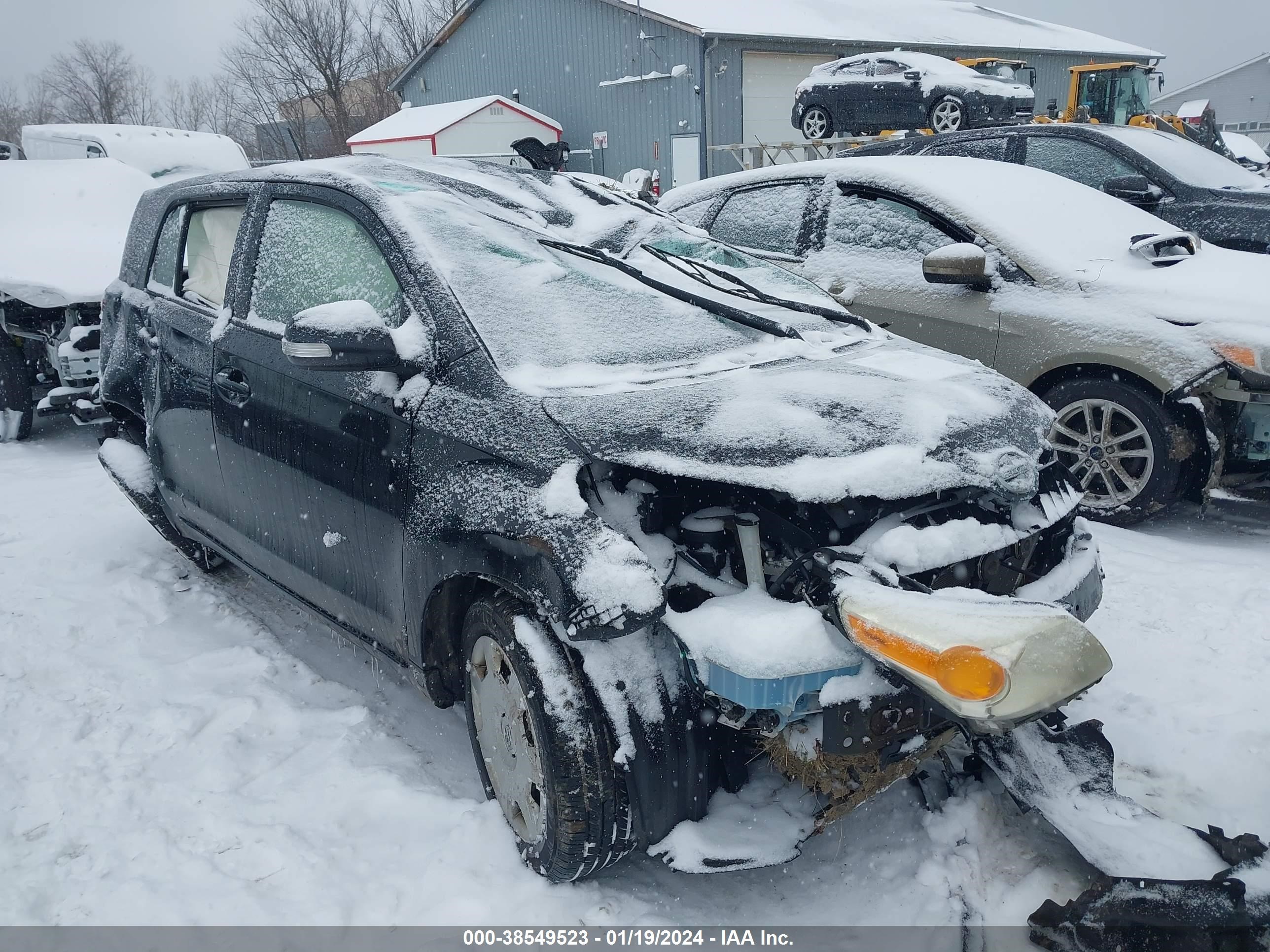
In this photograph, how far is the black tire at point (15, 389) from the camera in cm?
676

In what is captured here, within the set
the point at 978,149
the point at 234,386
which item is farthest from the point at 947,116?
the point at 234,386

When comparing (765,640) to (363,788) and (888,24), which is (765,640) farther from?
(888,24)

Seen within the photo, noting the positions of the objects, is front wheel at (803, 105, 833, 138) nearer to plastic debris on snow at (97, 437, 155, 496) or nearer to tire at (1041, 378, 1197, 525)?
tire at (1041, 378, 1197, 525)

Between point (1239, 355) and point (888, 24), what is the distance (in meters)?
26.0

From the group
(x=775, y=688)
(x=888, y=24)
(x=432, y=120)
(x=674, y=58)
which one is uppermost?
(x=888, y=24)

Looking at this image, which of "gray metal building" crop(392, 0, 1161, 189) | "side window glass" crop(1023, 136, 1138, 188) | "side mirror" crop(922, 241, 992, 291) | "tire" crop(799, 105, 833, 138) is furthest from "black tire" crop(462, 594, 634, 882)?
"gray metal building" crop(392, 0, 1161, 189)

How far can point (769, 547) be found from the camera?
2273mm

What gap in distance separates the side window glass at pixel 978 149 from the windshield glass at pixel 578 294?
488cm

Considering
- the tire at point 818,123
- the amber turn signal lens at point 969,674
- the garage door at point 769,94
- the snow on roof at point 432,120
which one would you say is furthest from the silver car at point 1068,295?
the snow on roof at point 432,120

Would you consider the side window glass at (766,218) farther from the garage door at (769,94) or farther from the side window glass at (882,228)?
the garage door at (769,94)

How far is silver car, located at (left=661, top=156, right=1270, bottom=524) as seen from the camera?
4148mm

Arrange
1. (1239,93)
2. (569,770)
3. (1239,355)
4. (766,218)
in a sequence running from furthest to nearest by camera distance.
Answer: (1239,93), (766,218), (1239,355), (569,770)

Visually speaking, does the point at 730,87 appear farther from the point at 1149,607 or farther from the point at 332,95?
the point at 332,95

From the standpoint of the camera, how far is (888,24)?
2639 cm
